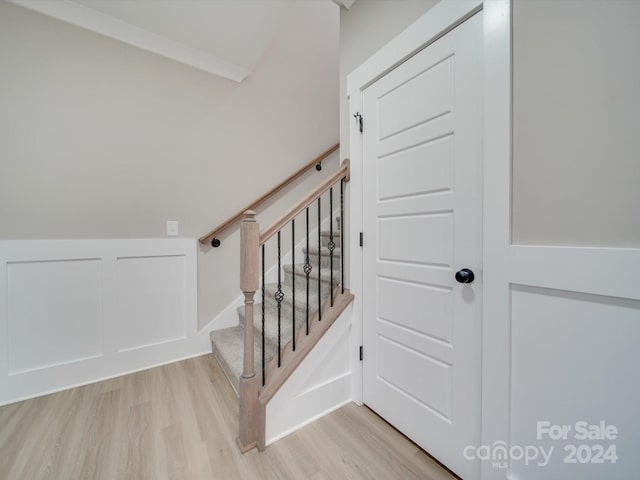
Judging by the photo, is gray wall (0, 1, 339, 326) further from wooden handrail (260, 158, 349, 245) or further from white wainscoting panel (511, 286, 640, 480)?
white wainscoting panel (511, 286, 640, 480)

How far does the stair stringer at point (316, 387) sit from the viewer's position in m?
1.30

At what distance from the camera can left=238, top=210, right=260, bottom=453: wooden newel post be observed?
1206 mm

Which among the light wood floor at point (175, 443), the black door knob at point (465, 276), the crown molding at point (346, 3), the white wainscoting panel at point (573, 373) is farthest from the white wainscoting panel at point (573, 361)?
the crown molding at point (346, 3)

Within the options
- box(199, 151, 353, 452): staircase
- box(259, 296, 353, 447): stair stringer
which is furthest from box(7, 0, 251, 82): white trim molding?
box(259, 296, 353, 447): stair stringer

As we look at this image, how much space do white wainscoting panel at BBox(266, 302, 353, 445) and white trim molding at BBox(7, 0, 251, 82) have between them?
2.25 meters

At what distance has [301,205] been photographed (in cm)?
138

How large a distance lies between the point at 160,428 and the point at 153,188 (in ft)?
5.38

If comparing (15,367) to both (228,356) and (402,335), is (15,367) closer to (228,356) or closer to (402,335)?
(228,356)

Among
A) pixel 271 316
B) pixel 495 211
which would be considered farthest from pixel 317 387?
pixel 495 211

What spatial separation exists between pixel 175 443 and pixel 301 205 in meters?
1.37

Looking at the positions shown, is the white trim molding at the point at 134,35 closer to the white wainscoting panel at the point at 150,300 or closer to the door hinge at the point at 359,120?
the door hinge at the point at 359,120

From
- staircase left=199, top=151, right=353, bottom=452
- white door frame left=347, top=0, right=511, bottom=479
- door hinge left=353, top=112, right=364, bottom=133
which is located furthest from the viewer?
door hinge left=353, top=112, right=364, bottom=133

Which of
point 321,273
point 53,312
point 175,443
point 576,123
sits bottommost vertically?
point 175,443

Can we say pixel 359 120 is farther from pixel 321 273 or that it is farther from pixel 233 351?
pixel 233 351
